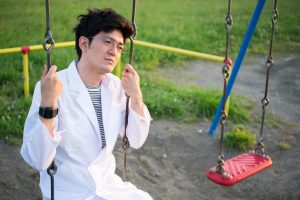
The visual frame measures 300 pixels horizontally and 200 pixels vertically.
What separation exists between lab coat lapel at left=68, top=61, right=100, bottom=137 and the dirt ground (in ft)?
4.90

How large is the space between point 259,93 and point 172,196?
309 centimetres

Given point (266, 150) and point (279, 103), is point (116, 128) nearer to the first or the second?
point (266, 150)

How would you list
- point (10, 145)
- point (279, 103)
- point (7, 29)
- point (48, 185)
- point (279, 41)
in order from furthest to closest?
point (279, 41)
point (7, 29)
point (279, 103)
point (10, 145)
point (48, 185)

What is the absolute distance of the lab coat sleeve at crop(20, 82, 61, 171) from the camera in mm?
2076

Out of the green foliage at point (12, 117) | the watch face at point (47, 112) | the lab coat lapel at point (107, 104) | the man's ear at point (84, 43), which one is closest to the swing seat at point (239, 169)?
the lab coat lapel at point (107, 104)

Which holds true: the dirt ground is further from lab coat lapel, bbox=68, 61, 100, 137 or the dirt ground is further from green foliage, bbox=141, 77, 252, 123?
lab coat lapel, bbox=68, 61, 100, 137

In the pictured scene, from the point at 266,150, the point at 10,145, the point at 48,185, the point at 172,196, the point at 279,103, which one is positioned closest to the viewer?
the point at 48,185

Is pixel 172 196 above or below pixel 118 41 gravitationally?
below

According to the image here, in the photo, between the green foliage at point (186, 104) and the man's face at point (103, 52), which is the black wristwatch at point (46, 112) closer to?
the man's face at point (103, 52)

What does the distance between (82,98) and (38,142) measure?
41 cm

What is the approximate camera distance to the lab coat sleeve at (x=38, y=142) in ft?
6.81

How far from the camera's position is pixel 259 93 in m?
6.39

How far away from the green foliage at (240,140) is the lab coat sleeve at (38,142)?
2.86 m

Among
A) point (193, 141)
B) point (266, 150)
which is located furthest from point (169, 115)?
point (266, 150)
